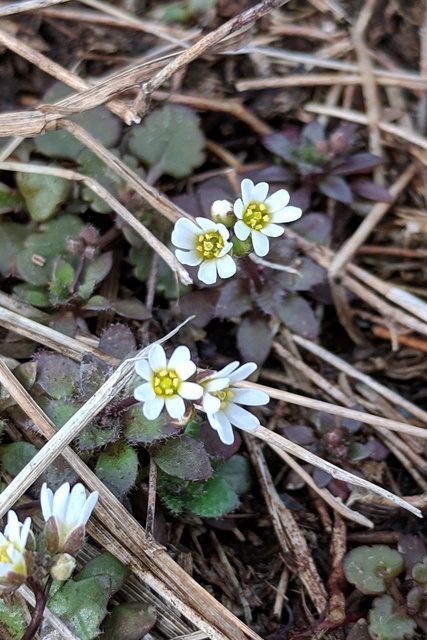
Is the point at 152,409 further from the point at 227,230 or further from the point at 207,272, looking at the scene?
the point at 227,230

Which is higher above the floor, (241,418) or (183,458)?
(241,418)

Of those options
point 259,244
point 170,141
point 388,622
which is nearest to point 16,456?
point 259,244

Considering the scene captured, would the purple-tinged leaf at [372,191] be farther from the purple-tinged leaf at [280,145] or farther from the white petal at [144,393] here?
the white petal at [144,393]

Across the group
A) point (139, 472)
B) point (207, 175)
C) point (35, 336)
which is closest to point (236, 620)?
point (139, 472)

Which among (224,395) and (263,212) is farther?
(263,212)

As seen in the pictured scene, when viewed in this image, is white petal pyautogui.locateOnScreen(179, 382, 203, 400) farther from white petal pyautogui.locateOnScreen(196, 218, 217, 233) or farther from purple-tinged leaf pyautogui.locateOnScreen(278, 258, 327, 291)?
purple-tinged leaf pyautogui.locateOnScreen(278, 258, 327, 291)

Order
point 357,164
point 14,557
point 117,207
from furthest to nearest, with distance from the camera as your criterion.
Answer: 1. point 357,164
2. point 117,207
3. point 14,557

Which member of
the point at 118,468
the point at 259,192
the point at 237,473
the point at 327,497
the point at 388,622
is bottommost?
the point at 388,622

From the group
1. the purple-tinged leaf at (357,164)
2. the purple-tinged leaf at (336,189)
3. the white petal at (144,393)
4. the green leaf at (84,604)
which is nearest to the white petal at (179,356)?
the white petal at (144,393)

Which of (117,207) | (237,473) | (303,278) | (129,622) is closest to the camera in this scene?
(129,622)
